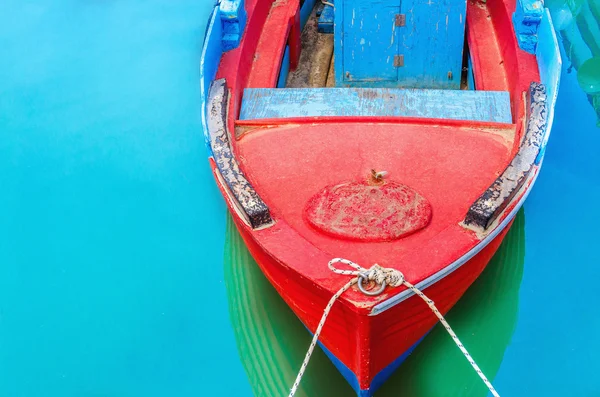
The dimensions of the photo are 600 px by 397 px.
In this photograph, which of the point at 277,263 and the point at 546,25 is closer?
the point at 277,263

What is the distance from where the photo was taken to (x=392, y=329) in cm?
245

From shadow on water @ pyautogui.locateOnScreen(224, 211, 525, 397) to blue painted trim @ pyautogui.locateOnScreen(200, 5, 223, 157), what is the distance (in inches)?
37.1

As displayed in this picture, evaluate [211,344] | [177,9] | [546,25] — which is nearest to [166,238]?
[211,344]

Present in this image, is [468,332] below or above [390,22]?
below

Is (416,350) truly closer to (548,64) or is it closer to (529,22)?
(548,64)

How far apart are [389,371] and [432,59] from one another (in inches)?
77.2

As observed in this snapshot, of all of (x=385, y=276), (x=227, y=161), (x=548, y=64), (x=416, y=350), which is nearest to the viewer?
(x=385, y=276)

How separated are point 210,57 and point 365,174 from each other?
3.70 feet

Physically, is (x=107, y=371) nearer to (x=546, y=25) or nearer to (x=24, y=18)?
(x=546, y=25)

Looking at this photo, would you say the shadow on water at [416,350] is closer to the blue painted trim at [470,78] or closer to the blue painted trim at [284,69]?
the blue painted trim at [470,78]

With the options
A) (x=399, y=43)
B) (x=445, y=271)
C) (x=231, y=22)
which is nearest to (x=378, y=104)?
(x=399, y=43)

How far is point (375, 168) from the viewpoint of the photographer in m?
2.89

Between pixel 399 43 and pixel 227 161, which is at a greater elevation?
pixel 399 43

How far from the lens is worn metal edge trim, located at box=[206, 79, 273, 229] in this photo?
101 inches
